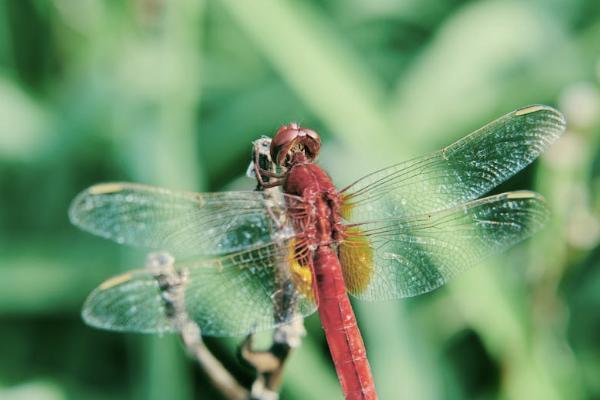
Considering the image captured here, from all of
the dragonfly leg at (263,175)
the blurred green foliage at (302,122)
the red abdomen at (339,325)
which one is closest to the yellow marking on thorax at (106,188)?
the dragonfly leg at (263,175)

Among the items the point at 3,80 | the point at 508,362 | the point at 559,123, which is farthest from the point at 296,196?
the point at 3,80

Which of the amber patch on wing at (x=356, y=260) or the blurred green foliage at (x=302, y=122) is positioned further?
the blurred green foliage at (x=302, y=122)

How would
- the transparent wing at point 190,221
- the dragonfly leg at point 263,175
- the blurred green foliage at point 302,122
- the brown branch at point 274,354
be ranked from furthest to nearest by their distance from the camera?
1. the blurred green foliage at point 302,122
2. the transparent wing at point 190,221
3. the dragonfly leg at point 263,175
4. the brown branch at point 274,354

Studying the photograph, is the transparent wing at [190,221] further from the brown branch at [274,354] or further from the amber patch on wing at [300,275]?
the brown branch at [274,354]

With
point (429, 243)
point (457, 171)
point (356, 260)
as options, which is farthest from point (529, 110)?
point (356, 260)

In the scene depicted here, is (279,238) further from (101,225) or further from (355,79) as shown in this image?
(355,79)

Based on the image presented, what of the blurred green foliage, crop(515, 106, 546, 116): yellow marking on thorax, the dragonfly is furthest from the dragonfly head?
the blurred green foliage

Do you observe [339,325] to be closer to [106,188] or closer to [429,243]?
[429,243]
